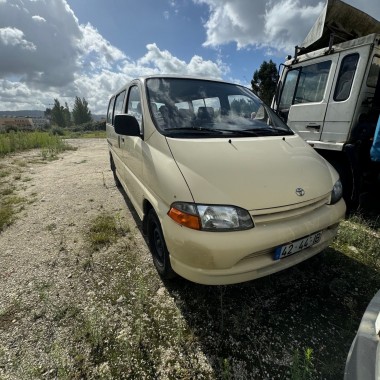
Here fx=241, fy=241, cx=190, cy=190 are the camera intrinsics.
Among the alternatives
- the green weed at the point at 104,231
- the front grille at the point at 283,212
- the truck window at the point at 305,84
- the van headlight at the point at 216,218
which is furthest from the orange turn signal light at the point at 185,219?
the truck window at the point at 305,84

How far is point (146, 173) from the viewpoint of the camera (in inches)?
92.4

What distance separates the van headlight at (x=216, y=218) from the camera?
1.66 meters

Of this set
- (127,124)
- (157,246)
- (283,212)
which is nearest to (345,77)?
(283,212)

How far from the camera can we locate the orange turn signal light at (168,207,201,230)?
1659 millimetres

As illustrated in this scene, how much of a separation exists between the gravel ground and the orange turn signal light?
85 cm

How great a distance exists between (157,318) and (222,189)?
1190 millimetres

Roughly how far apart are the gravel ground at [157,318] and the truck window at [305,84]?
8.29 feet

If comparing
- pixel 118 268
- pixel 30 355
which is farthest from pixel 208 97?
pixel 30 355

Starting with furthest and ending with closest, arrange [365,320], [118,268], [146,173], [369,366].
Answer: [118,268] → [146,173] → [365,320] → [369,366]

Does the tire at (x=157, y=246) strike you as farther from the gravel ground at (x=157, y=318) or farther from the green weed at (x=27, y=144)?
the green weed at (x=27, y=144)

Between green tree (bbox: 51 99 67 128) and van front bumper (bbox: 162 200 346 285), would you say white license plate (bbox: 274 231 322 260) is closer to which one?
van front bumper (bbox: 162 200 346 285)

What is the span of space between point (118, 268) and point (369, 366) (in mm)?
2237

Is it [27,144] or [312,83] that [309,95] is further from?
[27,144]

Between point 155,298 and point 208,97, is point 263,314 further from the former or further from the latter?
point 208,97
